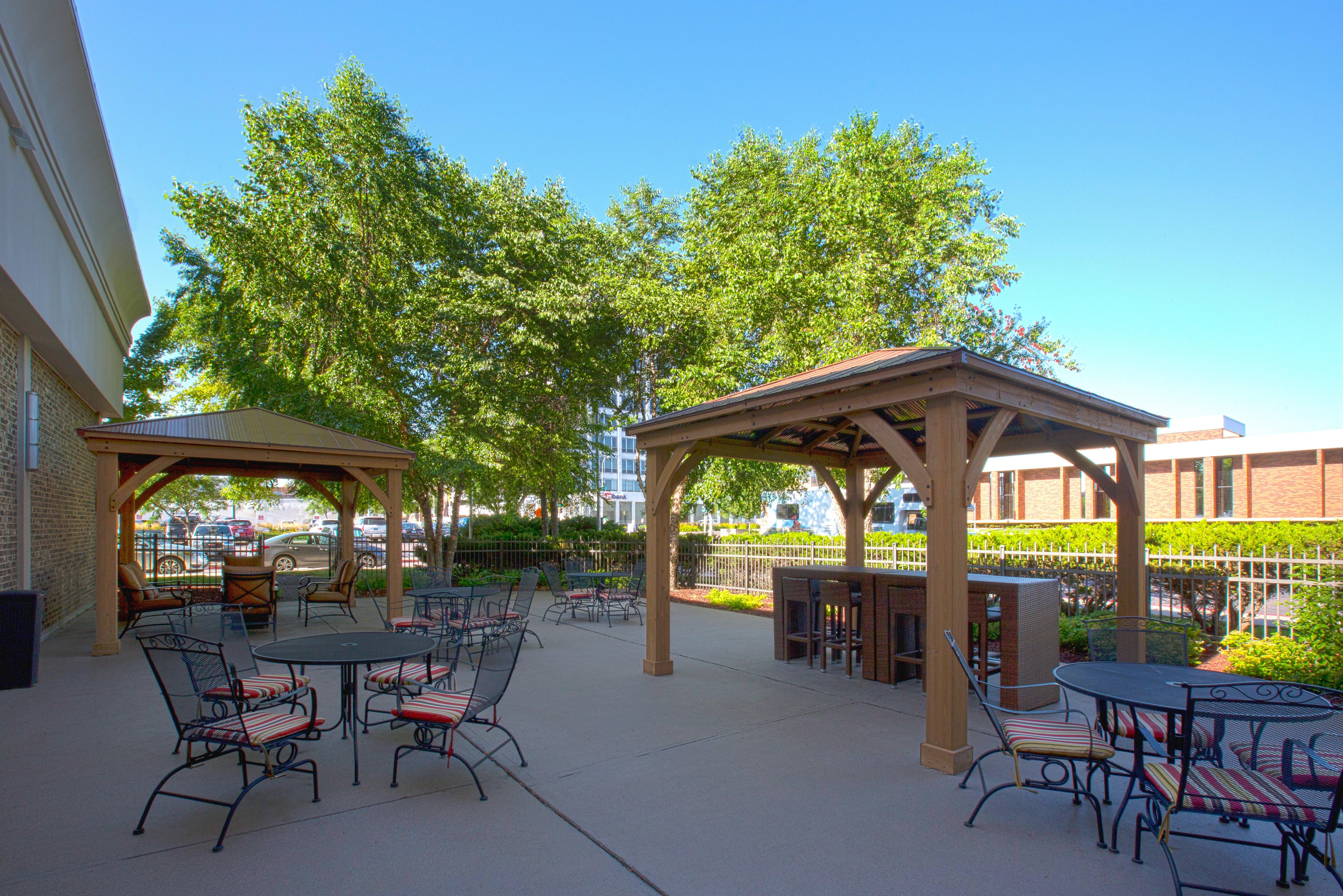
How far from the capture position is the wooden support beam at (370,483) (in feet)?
38.9

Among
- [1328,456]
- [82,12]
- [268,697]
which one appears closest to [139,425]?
[82,12]

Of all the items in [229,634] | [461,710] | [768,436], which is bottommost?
[461,710]

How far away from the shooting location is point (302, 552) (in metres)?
22.0

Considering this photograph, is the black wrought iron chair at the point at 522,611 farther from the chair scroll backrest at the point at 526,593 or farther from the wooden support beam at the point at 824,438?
the wooden support beam at the point at 824,438

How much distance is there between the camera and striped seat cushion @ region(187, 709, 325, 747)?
4148mm

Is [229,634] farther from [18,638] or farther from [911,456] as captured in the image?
[911,456]

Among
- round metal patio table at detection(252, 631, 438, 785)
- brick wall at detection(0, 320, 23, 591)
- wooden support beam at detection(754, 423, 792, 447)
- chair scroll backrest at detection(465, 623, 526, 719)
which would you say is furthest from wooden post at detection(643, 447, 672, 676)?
brick wall at detection(0, 320, 23, 591)

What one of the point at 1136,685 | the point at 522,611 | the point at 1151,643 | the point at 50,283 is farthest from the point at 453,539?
the point at 1136,685

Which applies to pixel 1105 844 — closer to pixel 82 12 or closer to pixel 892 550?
pixel 892 550

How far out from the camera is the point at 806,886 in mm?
3371

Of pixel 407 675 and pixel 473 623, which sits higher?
pixel 407 675

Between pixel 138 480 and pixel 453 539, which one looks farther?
pixel 453 539

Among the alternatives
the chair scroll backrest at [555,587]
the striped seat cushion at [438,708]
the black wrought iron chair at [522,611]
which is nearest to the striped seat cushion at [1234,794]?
the striped seat cushion at [438,708]

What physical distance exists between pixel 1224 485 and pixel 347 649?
88.5 feet
